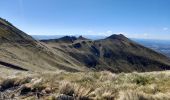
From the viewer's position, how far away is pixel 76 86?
13.5 m

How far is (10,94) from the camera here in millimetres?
14844

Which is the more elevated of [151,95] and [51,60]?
[151,95]

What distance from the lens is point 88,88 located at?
13289mm

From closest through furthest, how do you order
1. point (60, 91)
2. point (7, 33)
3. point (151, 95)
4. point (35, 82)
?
point (151, 95) < point (60, 91) < point (35, 82) < point (7, 33)

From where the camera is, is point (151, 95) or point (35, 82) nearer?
point (151, 95)

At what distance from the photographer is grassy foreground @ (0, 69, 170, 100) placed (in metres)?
12.0

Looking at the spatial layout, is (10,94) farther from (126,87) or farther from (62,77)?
(126,87)

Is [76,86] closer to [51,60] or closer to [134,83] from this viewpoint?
[134,83]

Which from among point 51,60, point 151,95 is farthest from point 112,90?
point 51,60

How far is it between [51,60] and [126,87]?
362 ft

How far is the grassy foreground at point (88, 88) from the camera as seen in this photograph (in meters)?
12.0

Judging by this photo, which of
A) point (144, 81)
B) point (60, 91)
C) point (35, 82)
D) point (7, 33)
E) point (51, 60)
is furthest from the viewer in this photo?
point (7, 33)

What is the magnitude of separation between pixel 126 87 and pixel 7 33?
134 m

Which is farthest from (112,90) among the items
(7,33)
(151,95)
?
(7,33)
